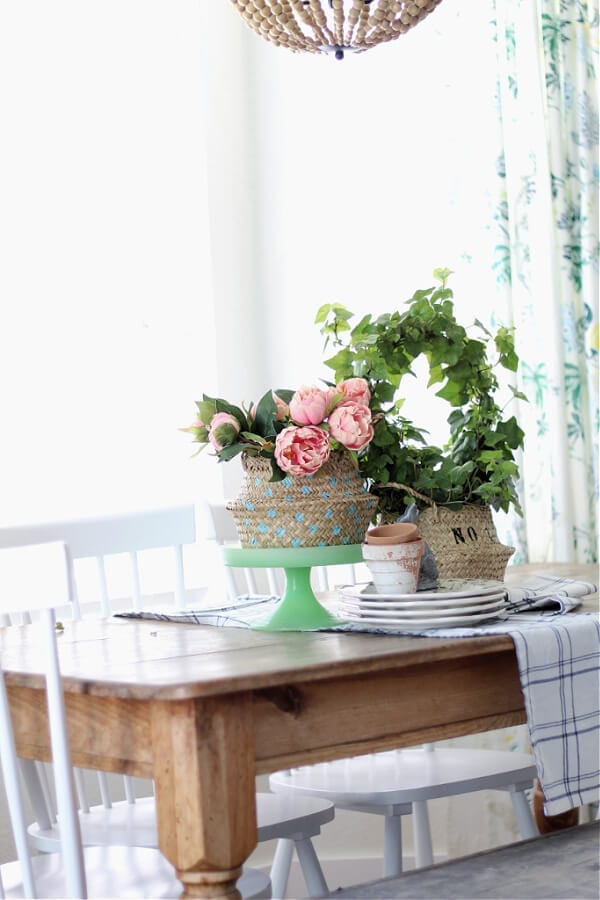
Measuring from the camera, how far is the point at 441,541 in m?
1.83

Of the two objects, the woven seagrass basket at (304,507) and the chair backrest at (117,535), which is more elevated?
the woven seagrass basket at (304,507)

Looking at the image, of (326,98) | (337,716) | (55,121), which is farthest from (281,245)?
(337,716)

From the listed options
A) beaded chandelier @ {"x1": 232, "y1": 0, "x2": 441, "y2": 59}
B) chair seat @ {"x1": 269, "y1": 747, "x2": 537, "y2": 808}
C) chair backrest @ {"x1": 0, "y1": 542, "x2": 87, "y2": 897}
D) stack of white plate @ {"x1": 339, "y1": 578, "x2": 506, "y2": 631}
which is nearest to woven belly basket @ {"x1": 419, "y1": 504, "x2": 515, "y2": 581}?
stack of white plate @ {"x1": 339, "y1": 578, "x2": 506, "y2": 631}

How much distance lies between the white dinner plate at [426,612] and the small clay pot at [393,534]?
3.6 inches

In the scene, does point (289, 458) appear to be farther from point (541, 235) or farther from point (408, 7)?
point (541, 235)

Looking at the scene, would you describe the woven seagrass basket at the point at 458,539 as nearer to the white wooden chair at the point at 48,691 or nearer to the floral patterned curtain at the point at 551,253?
the white wooden chair at the point at 48,691

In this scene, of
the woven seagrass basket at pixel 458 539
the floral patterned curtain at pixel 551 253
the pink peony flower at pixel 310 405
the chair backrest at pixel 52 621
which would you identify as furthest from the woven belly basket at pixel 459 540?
the floral patterned curtain at pixel 551 253

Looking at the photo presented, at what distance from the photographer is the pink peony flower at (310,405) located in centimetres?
163

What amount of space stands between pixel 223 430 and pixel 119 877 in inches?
24.3

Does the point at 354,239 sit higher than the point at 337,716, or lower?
higher

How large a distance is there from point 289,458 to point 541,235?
58.8 inches

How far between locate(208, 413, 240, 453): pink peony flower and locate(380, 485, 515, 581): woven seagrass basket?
32 cm

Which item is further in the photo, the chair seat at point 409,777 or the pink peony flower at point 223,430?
the chair seat at point 409,777

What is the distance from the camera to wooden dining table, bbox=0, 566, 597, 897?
122cm
